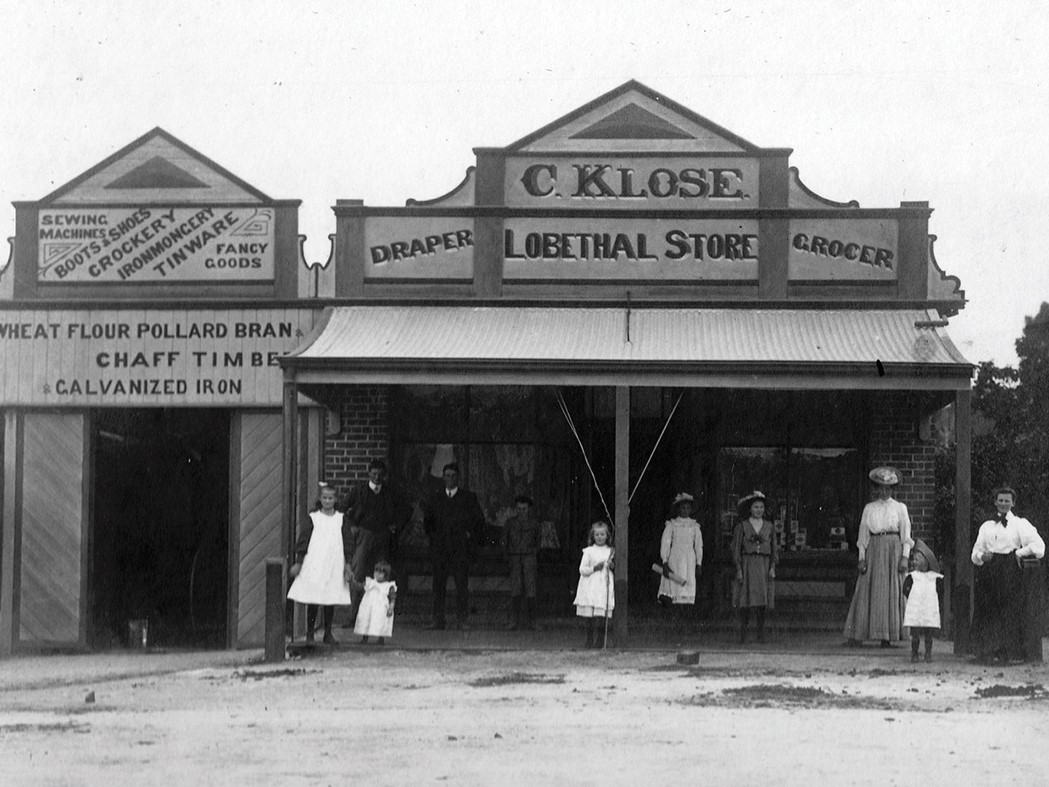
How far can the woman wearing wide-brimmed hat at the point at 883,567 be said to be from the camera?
14594 mm

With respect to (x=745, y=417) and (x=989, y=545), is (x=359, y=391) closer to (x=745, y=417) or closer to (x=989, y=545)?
(x=745, y=417)

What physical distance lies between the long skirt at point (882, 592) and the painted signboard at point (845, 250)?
321 cm

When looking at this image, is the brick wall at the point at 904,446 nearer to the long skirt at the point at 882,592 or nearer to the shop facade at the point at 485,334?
the shop facade at the point at 485,334

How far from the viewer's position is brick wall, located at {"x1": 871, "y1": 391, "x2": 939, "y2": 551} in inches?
664

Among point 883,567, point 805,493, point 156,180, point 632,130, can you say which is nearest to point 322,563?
point 883,567

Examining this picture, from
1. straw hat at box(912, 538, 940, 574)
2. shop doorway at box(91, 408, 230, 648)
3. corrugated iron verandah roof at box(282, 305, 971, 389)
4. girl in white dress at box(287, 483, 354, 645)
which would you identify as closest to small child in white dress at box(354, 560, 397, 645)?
girl in white dress at box(287, 483, 354, 645)

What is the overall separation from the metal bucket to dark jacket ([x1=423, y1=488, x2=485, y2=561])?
3.62 metres

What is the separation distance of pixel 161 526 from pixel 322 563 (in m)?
5.43

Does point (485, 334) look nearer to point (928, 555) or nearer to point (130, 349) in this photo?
point (130, 349)

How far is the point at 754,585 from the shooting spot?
1550 cm

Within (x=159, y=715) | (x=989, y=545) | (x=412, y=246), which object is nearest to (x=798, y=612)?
(x=989, y=545)

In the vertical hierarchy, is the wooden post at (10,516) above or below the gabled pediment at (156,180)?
below

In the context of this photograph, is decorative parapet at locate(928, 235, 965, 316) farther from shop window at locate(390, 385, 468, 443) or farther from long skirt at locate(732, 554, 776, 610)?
shop window at locate(390, 385, 468, 443)

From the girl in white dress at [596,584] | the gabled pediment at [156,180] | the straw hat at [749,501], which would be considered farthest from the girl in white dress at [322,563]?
the gabled pediment at [156,180]
